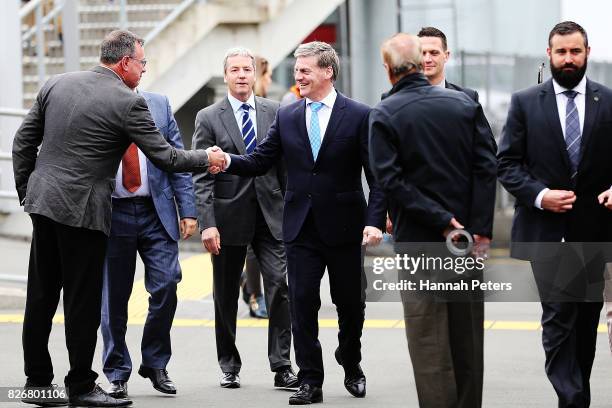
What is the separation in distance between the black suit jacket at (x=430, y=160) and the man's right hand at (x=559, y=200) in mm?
450

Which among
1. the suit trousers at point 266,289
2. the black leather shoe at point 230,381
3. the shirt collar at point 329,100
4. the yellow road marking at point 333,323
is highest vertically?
the shirt collar at point 329,100

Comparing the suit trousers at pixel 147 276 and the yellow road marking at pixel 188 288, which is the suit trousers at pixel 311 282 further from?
the yellow road marking at pixel 188 288

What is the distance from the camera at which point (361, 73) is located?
56.2 feet

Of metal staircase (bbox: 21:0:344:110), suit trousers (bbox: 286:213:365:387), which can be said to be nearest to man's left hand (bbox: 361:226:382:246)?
suit trousers (bbox: 286:213:365:387)

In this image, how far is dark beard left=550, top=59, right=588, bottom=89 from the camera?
7078 mm

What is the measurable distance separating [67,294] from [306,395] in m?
1.39

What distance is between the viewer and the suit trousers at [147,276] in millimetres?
8102

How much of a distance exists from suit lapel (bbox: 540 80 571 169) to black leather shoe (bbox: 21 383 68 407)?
293 centimetres

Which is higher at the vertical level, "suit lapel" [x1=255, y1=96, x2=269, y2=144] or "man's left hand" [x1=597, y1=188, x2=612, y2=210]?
"suit lapel" [x1=255, y1=96, x2=269, y2=144]

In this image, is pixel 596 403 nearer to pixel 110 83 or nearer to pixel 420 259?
pixel 420 259

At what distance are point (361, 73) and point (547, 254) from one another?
399 inches

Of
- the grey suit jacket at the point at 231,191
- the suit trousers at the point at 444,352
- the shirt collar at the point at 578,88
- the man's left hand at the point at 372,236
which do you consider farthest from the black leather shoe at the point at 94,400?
the shirt collar at the point at 578,88

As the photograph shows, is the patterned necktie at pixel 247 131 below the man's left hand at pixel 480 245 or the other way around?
the other way around

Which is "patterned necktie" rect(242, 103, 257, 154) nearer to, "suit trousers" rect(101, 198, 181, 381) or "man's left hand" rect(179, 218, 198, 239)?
"man's left hand" rect(179, 218, 198, 239)
